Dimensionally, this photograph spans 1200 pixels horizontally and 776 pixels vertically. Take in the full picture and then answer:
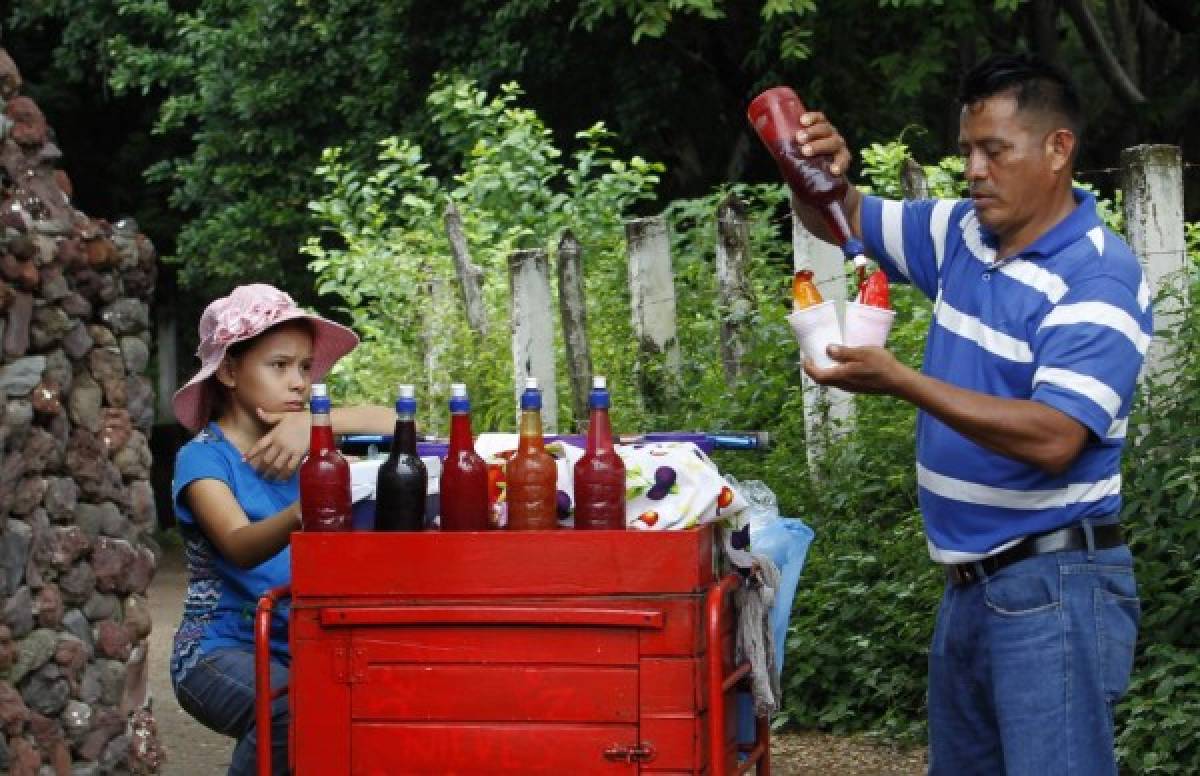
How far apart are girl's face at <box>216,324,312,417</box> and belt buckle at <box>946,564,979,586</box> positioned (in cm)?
180

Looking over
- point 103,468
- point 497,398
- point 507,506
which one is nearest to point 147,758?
Answer: point 103,468

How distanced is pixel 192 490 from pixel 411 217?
970cm

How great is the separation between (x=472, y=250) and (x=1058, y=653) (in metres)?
9.62

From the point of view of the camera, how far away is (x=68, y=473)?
23.3 feet

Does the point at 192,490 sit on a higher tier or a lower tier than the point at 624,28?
lower

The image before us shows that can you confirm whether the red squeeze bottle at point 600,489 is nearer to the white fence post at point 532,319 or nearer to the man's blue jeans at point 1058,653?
the man's blue jeans at point 1058,653

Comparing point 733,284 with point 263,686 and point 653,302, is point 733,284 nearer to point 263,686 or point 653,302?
point 653,302

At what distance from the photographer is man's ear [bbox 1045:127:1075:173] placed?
4586 millimetres

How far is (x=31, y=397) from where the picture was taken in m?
6.75

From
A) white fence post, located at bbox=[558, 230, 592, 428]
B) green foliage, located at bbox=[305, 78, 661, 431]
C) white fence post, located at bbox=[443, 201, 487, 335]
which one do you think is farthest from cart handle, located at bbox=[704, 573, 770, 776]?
white fence post, located at bbox=[443, 201, 487, 335]

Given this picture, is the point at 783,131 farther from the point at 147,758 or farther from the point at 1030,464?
the point at 147,758

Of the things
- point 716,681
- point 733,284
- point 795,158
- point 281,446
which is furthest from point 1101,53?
point 716,681

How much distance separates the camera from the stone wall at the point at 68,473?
6.66m

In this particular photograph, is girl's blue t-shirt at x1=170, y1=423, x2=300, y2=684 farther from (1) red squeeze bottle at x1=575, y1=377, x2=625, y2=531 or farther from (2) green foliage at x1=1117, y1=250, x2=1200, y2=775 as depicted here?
(2) green foliage at x1=1117, y1=250, x2=1200, y2=775
